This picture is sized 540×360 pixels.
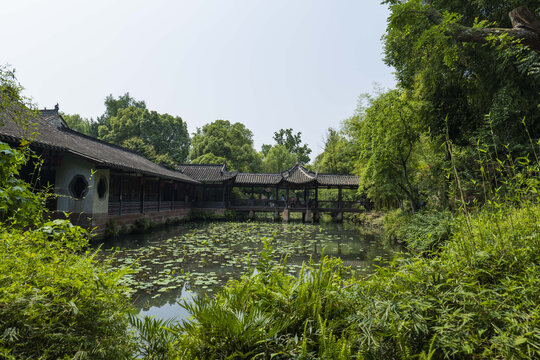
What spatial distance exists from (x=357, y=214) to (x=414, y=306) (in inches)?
768

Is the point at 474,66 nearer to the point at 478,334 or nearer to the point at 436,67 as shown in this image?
the point at 436,67

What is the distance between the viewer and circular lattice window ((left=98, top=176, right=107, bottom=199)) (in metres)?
9.43

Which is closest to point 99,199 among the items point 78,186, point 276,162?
point 78,186

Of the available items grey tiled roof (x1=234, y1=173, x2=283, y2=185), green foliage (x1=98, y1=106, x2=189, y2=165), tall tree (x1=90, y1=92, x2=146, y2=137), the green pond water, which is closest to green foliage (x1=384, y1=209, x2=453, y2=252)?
the green pond water

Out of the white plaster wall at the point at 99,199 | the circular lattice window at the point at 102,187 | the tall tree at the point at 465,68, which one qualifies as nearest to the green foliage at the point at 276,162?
the white plaster wall at the point at 99,199

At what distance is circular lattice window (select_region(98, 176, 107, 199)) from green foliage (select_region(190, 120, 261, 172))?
18.5m

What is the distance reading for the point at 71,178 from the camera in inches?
348

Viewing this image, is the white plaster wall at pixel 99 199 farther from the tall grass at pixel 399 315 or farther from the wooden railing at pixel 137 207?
the tall grass at pixel 399 315

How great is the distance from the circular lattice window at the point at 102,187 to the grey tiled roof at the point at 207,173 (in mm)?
9416

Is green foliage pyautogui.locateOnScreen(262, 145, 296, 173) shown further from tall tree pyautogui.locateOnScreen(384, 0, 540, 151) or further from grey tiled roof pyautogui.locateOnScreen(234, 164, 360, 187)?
tall tree pyautogui.locateOnScreen(384, 0, 540, 151)

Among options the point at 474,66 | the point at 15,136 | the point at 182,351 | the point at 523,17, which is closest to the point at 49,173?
the point at 15,136

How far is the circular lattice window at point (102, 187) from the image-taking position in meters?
9.43

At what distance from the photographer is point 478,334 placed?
1.30 metres

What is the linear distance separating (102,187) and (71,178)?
1.01m
